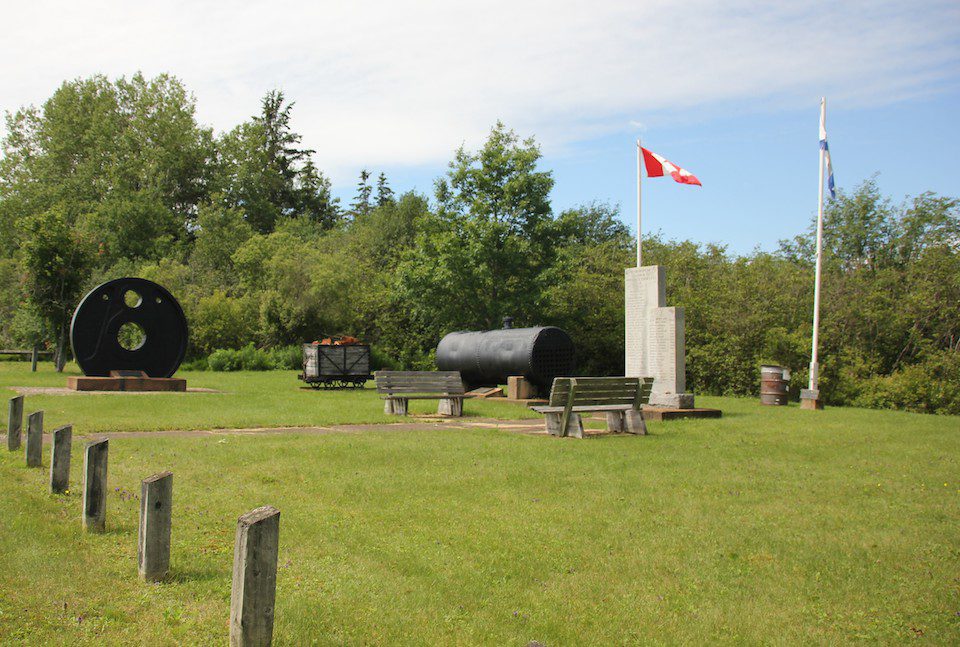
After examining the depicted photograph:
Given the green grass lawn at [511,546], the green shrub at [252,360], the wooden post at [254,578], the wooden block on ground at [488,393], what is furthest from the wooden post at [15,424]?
the green shrub at [252,360]

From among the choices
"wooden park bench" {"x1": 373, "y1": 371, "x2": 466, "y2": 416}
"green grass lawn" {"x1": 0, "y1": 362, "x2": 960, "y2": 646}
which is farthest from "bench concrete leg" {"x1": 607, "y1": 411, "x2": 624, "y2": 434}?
"wooden park bench" {"x1": 373, "y1": 371, "x2": 466, "y2": 416}

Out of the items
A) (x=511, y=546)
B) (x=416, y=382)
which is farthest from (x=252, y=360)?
(x=511, y=546)

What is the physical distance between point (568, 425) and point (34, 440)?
7693 millimetres

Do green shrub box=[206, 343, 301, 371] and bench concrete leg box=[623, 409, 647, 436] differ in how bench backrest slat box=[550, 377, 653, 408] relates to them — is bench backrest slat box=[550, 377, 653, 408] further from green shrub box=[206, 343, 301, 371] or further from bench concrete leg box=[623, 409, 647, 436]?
green shrub box=[206, 343, 301, 371]

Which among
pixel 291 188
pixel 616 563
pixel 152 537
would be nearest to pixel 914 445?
pixel 616 563

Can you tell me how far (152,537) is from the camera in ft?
18.5

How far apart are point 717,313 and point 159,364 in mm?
17046

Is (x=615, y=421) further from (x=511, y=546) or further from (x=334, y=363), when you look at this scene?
(x=334, y=363)

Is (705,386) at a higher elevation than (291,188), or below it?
below

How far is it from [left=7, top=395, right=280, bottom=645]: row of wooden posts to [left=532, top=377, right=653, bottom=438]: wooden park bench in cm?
749

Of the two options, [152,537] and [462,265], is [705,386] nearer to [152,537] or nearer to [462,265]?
[462,265]

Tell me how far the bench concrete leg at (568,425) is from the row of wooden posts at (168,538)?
761 centimetres

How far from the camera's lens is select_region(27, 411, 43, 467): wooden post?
9.79 meters

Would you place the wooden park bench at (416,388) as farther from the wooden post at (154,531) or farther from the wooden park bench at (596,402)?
the wooden post at (154,531)
